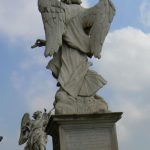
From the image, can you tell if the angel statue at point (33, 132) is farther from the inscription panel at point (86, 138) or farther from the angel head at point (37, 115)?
the inscription panel at point (86, 138)

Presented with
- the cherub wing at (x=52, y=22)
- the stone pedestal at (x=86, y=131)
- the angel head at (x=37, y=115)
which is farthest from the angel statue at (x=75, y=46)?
the angel head at (x=37, y=115)

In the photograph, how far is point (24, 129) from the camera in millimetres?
17812

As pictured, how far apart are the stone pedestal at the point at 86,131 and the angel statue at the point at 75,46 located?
0.22 meters

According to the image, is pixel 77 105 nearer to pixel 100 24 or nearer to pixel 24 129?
pixel 100 24

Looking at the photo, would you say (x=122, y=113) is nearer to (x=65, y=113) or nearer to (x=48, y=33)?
(x=65, y=113)

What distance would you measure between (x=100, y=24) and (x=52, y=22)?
2.96ft

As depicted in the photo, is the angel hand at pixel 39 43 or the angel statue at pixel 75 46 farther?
the angel hand at pixel 39 43

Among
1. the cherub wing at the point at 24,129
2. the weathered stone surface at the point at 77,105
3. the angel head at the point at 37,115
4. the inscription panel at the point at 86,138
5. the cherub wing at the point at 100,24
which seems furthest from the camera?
the angel head at the point at 37,115

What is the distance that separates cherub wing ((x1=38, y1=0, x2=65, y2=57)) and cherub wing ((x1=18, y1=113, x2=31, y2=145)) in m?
8.97

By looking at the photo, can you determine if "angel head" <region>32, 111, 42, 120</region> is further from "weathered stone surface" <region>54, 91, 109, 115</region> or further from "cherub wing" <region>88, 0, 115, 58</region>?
"weathered stone surface" <region>54, 91, 109, 115</region>

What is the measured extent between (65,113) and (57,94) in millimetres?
466

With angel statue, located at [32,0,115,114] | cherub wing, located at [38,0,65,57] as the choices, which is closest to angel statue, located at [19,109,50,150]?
angel statue, located at [32,0,115,114]

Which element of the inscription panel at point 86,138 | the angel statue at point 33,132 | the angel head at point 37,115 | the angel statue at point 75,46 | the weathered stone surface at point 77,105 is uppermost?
the angel head at point 37,115

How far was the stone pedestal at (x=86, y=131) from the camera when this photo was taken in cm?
826
